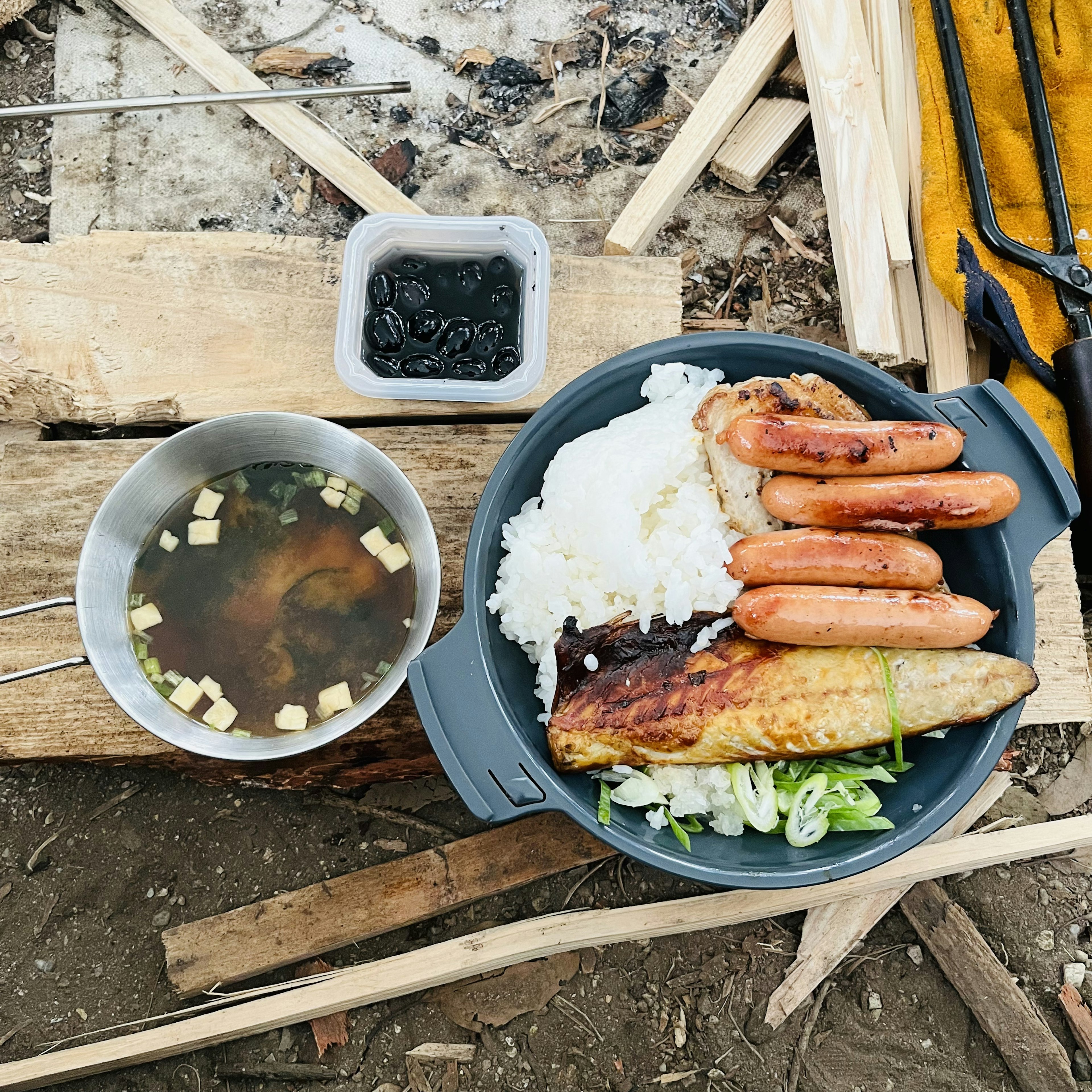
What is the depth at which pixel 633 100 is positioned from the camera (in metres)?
3.57

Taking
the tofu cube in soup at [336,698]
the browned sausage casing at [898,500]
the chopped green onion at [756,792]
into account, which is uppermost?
the browned sausage casing at [898,500]

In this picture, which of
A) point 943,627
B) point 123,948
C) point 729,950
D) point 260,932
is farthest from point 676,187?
point 123,948

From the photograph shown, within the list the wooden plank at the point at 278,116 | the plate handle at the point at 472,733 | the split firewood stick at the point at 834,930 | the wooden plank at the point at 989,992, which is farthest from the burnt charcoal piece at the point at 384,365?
the wooden plank at the point at 989,992

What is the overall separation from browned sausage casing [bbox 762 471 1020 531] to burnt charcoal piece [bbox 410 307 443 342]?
1.17 meters

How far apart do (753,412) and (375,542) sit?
3.81 feet

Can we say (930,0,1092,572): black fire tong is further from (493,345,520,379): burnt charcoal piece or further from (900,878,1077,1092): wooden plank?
(493,345,520,379): burnt charcoal piece

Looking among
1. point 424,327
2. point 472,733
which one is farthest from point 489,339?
point 472,733

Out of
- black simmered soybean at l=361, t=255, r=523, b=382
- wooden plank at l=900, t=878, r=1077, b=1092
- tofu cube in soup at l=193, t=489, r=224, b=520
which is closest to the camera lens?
tofu cube in soup at l=193, t=489, r=224, b=520

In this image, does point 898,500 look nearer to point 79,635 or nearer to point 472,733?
point 472,733

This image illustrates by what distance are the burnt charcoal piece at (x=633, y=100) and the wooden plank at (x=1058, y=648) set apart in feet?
7.57

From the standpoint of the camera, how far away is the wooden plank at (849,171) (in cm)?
293

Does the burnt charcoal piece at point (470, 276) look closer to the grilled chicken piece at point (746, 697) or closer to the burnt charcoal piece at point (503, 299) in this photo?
the burnt charcoal piece at point (503, 299)

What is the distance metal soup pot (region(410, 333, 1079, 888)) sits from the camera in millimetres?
2051

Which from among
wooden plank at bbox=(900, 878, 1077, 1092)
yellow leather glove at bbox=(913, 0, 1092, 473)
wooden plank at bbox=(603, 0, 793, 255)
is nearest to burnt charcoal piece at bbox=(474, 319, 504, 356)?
wooden plank at bbox=(603, 0, 793, 255)
